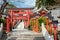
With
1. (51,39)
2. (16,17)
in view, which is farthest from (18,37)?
(16,17)

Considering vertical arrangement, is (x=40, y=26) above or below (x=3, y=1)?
below

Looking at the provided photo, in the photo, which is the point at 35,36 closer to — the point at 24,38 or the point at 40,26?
the point at 24,38

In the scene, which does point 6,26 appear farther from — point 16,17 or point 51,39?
point 16,17

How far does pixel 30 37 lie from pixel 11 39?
1.47 meters

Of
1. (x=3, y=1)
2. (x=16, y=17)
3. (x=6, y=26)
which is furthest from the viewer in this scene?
(x=16, y=17)

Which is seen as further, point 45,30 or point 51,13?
point 51,13

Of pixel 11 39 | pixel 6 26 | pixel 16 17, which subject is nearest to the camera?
pixel 11 39

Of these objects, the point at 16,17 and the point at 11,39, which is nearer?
the point at 11,39

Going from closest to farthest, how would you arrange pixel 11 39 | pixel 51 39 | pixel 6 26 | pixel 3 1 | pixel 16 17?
pixel 3 1 < pixel 51 39 < pixel 11 39 < pixel 6 26 < pixel 16 17

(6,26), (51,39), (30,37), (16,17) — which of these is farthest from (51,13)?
(16,17)

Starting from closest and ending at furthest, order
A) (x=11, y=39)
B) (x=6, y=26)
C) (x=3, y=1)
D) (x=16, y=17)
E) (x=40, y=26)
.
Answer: (x=3, y=1) < (x=11, y=39) < (x=40, y=26) < (x=6, y=26) < (x=16, y=17)

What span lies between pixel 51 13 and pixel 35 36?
19.0 ft

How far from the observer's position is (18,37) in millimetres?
17359

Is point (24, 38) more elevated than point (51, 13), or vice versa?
point (51, 13)
